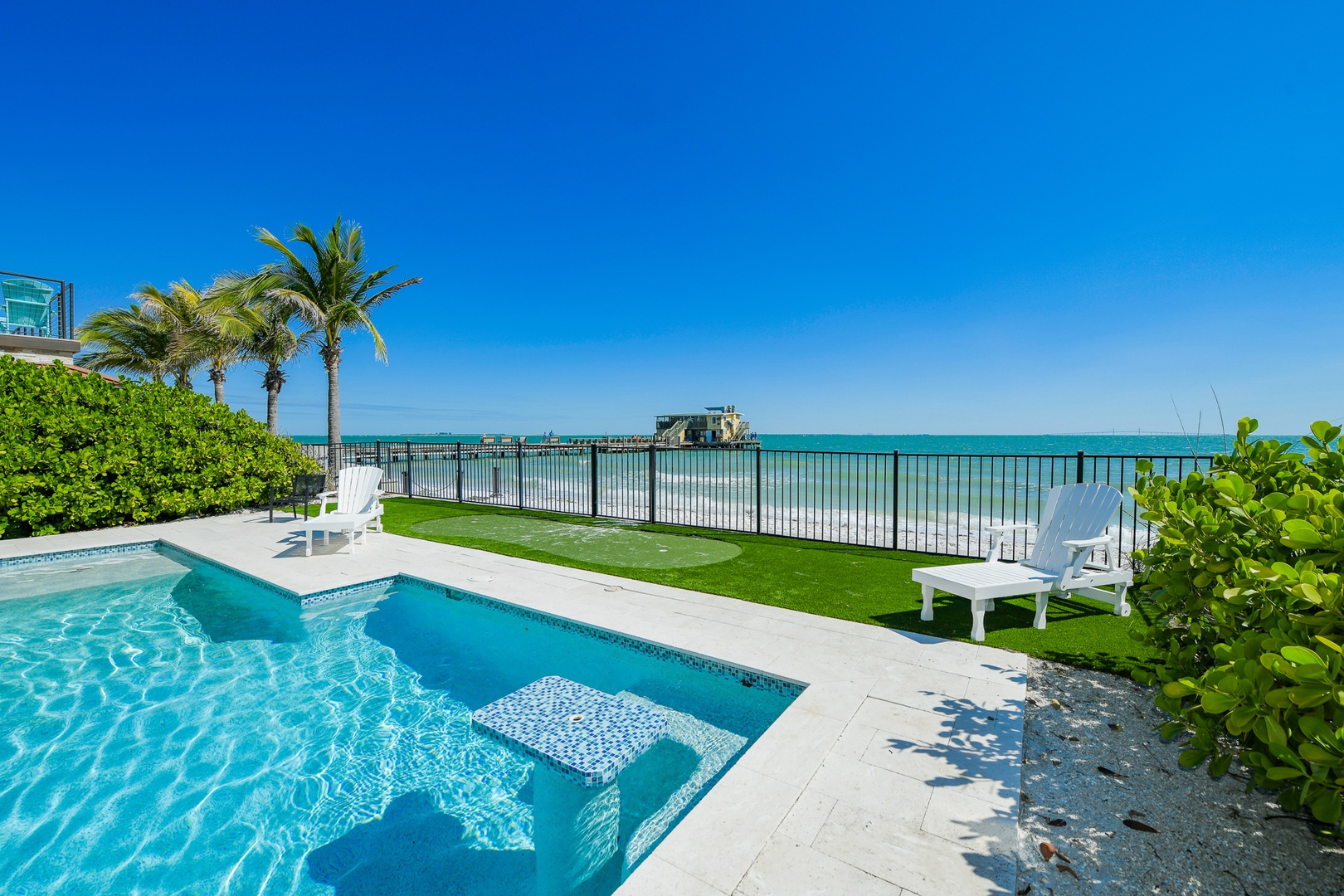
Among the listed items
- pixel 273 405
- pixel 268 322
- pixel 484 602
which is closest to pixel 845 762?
pixel 484 602

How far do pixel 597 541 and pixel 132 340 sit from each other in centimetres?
2245

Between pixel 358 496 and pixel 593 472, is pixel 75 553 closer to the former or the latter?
pixel 358 496

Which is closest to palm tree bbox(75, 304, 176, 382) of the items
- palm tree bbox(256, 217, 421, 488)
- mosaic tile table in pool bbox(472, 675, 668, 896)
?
palm tree bbox(256, 217, 421, 488)

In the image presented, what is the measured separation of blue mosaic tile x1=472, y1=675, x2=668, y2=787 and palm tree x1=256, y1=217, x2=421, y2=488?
13.1 metres

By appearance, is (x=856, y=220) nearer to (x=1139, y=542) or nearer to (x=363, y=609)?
(x=1139, y=542)

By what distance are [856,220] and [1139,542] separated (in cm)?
1182

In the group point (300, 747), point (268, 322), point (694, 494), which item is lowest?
point (300, 747)

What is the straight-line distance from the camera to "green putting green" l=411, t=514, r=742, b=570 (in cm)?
639

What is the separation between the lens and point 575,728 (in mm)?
2053

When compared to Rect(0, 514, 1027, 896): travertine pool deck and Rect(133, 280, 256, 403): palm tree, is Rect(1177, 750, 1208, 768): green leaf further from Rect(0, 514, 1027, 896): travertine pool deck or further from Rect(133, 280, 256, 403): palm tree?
Rect(133, 280, 256, 403): palm tree

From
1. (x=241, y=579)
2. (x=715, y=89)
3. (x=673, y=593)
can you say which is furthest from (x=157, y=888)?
(x=715, y=89)

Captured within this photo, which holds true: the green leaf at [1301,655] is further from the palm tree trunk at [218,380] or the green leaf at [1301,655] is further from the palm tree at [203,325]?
the palm tree trunk at [218,380]

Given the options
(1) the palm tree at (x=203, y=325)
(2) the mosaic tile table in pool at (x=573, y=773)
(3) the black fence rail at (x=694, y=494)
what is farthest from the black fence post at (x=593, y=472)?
(1) the palm tree at (x=203, y=325)

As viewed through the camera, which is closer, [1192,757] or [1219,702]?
[1219,702]
